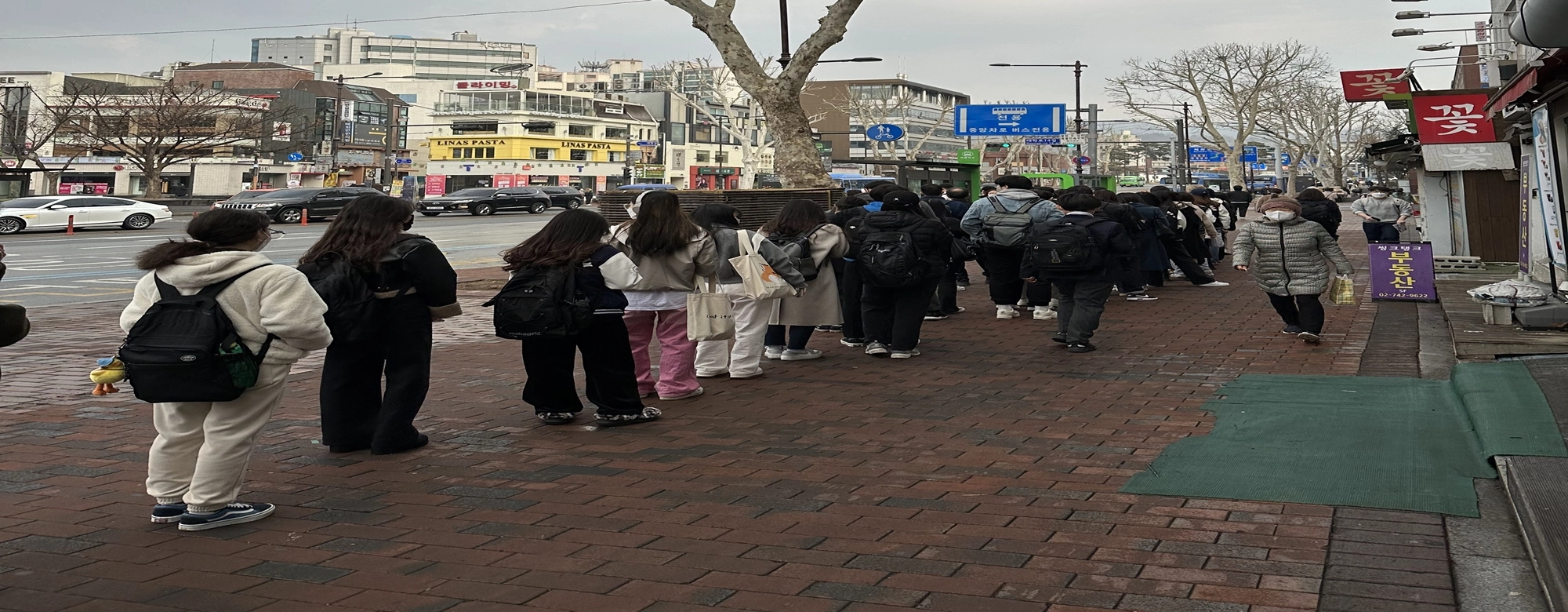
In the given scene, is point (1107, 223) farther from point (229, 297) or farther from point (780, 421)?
point (229, 297)

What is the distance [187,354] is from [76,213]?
36751 mm

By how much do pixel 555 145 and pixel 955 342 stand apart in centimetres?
9076

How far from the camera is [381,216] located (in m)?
6.06

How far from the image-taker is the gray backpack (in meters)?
12.3

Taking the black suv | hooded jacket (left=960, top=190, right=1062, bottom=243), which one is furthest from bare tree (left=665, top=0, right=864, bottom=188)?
the black suv

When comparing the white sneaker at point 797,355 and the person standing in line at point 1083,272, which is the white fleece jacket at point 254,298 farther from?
the person standing in line at point 1083,272

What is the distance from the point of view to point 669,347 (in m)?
8.05

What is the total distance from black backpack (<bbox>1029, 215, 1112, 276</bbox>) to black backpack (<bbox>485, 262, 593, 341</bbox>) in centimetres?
481

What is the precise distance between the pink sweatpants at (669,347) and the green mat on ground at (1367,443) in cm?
307

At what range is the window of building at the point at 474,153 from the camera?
96938 millimetres

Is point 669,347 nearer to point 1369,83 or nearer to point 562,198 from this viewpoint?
point 1369,83

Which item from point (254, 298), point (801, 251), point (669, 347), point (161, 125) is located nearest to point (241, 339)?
point (254, 298)

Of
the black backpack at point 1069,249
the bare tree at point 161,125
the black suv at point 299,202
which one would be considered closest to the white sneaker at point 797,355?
the black backpack at point 1069,249

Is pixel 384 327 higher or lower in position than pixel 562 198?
lower
